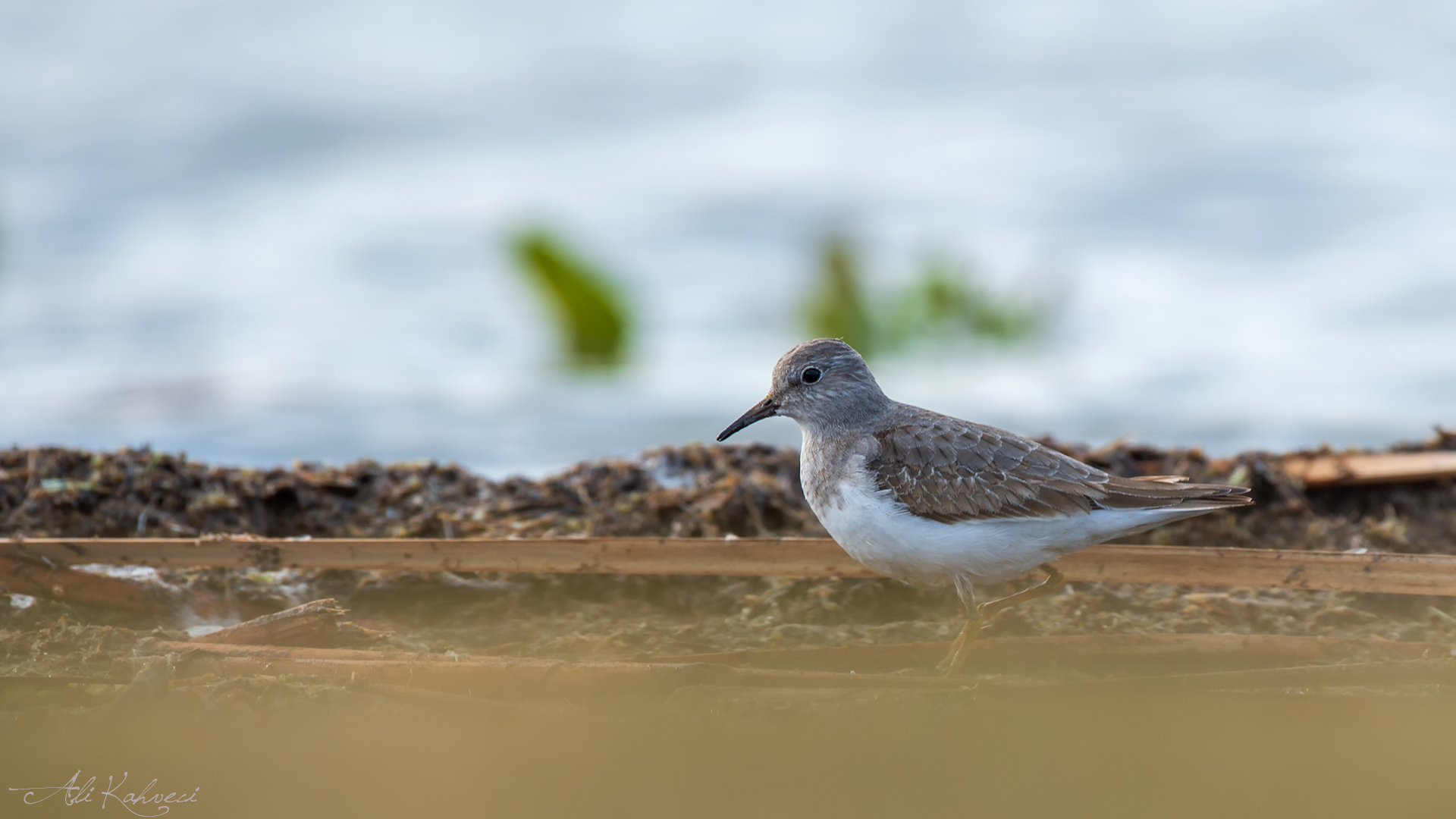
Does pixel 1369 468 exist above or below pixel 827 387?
below

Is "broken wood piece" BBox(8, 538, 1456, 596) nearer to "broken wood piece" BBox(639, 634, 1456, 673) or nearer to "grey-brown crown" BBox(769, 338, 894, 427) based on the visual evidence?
"broken wood piece" BBox(639, 634, 1456, 673)

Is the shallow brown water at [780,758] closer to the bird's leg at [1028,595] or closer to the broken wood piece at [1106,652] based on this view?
the broken wood piece at [1106,652]

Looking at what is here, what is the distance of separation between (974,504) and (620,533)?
1.97 m

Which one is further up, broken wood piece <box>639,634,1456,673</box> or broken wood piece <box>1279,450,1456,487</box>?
broken wood piece <box>1279,450,1456,487</box>

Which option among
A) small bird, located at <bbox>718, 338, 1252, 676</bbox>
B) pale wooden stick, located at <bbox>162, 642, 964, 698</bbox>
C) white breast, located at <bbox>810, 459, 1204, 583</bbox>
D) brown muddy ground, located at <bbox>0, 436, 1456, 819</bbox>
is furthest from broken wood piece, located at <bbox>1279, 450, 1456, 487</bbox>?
pale wooden stick, located at <bbox>162, 642, 964, 698</bbox>

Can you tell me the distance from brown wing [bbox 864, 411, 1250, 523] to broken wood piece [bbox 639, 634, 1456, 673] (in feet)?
1.58

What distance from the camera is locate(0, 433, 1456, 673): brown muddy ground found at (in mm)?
5211

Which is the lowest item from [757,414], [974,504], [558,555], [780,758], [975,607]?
[780,758]

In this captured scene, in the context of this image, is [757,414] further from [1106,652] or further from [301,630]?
[301,630]

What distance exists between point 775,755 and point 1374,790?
1767 millimetres

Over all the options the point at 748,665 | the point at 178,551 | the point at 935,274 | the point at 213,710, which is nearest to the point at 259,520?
the point at 178,551

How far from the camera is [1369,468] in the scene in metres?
6.52

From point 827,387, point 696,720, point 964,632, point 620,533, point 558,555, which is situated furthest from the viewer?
point 620,533

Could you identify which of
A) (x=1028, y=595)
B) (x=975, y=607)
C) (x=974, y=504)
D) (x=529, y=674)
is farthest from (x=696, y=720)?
(x=1028, y=595)
